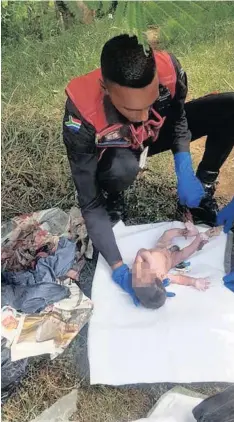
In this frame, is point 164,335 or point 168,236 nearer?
point 164,335

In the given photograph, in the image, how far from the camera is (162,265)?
262 centimetres

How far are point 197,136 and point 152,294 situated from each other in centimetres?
81

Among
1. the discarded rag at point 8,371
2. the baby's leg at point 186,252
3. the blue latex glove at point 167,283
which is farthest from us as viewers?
the baby's leg at point 186,252

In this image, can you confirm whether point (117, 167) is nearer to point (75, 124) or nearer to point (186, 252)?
point (75, 124)

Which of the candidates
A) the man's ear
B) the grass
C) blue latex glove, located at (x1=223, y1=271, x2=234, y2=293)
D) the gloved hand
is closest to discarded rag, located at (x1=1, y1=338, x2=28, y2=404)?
the grass

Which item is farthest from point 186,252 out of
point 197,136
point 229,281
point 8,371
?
point 8,371

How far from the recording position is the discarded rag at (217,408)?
82.4 inches

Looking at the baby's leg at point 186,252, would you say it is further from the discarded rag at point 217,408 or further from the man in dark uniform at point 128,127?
the discarded rag at point 217,408

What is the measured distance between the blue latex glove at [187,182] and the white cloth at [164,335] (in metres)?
0.30

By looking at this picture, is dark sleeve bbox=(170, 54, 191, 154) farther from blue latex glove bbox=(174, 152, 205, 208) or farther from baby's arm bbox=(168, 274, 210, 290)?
baby's arm bbox=(168, 274, 210, 290)

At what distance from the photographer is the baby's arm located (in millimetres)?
2607

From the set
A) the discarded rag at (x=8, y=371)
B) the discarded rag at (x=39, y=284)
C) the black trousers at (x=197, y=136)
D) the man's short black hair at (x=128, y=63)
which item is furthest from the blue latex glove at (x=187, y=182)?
the discarded rag at (x=8, y=371)

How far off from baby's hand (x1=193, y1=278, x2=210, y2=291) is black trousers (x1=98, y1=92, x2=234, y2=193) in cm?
49

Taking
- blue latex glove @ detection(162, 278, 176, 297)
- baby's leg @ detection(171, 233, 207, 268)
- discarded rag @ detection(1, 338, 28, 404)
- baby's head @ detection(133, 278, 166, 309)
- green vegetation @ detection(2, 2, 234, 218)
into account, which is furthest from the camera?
green vegetation @ detection(2, 2, 234, 218)
